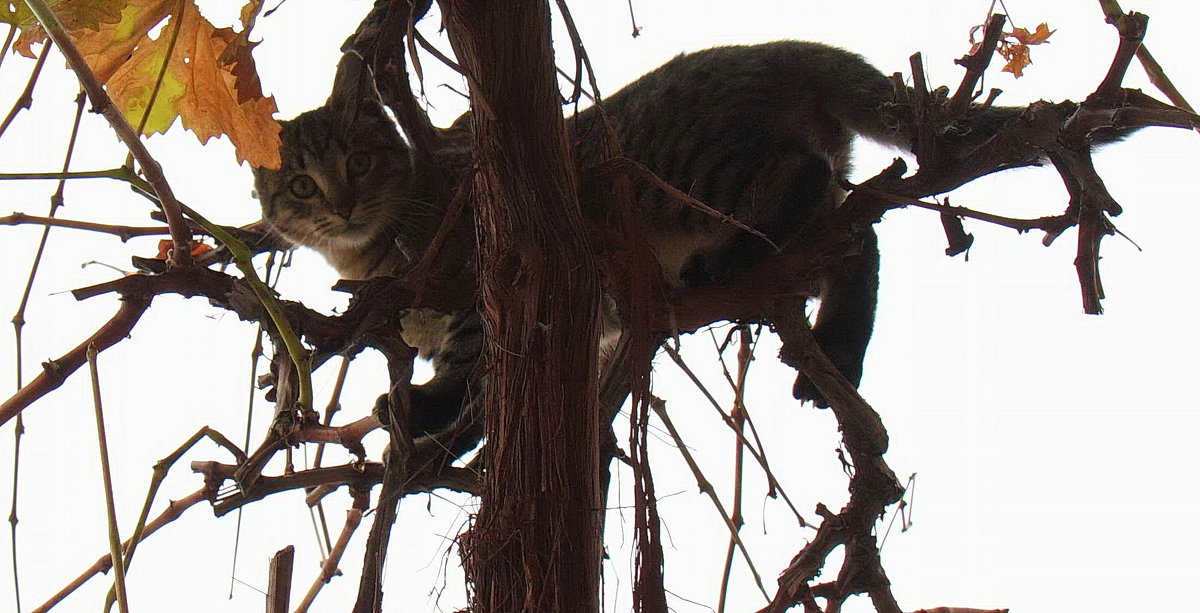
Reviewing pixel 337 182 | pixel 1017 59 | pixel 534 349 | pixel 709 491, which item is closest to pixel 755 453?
pixel 709 491

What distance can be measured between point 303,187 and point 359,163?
0.31 ft

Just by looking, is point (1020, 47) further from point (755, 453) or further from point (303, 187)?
point (303, 187)

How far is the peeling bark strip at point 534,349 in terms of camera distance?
0.64 meters

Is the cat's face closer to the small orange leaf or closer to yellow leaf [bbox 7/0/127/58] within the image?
the small orange leaf

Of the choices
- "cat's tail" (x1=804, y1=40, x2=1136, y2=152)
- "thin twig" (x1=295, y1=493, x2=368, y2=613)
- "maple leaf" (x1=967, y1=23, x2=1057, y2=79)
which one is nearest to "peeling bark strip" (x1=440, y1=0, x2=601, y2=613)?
"thin twig" (x1=295, y1=493, x2=368, y2=613)

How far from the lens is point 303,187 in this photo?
154 cm

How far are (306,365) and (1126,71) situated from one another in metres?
0.66

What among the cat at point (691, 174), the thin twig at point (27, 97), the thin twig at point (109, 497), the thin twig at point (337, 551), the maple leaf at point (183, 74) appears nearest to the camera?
the thin twig at point (109, 497)

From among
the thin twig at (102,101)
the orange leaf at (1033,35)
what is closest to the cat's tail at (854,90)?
the orange leaf at (1033,35)

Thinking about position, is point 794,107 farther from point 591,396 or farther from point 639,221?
point 591,396

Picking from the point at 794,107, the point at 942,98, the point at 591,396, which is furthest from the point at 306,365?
the point at 794,107

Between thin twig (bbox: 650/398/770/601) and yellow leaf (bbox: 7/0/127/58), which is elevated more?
yellow leaf (bbox: 7/0/127/58)

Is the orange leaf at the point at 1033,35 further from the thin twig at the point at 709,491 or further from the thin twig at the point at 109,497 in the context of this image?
the thin twig at the point at 109,497

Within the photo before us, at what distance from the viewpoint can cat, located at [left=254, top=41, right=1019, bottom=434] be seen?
3.92 feet
